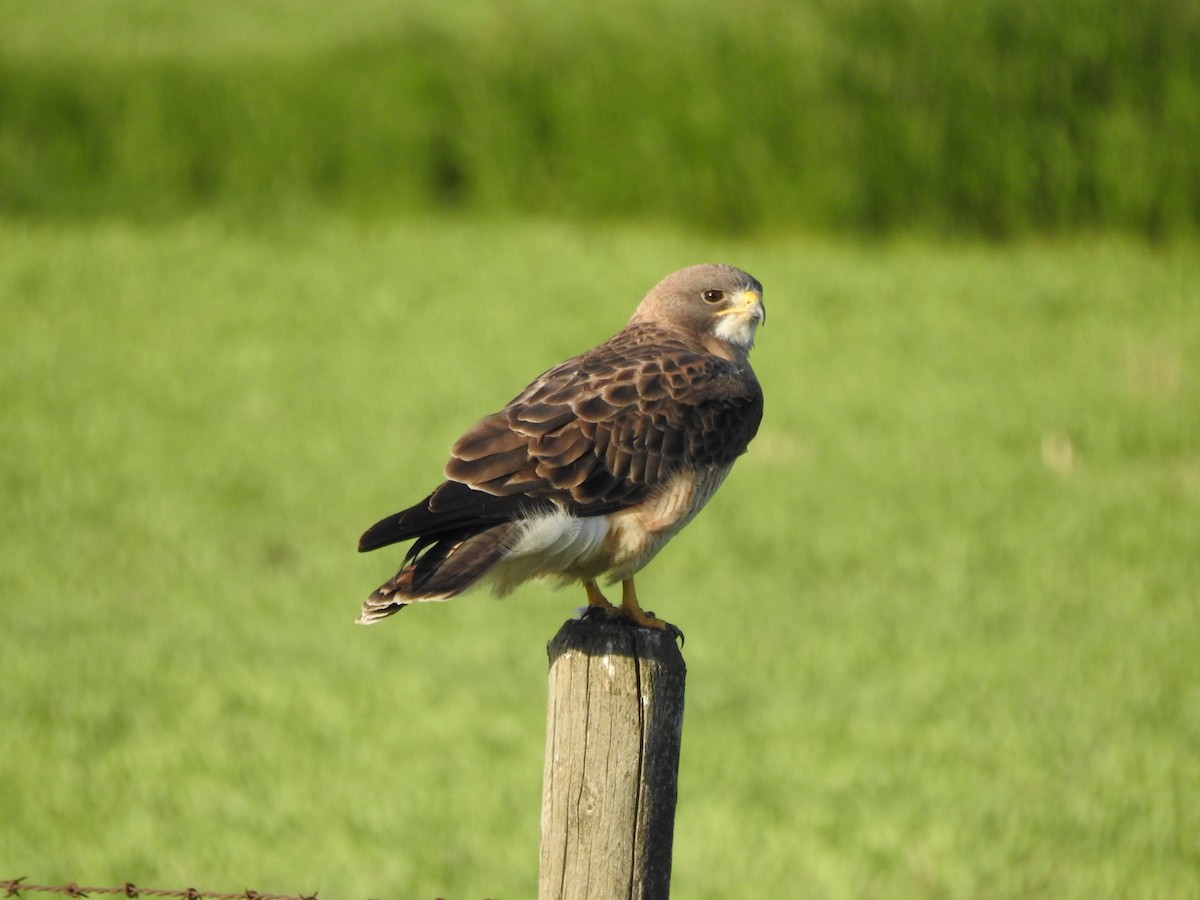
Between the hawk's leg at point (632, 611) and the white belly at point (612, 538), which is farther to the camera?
the hawk's leg at point (632, 611)

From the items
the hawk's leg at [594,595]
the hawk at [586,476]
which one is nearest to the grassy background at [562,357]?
the hawk's leg at [594,595]

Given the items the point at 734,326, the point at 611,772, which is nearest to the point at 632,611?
the point at 611,772

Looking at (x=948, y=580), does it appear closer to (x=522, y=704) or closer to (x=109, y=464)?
(x=522, y=704)

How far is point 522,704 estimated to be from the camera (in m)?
7.75

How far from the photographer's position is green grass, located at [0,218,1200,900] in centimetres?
643

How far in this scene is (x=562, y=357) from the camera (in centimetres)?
1288

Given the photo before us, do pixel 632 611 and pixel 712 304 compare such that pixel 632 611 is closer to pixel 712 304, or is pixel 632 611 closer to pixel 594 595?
pixel 594 595

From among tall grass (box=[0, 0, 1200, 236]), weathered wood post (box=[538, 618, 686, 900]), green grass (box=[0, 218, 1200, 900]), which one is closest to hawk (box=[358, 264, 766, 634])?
weathered wood post (box=[538, 618, 686, 900])

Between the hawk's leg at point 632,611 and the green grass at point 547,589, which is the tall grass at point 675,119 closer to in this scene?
the green grass at point 547,589

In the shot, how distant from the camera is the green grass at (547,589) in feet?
21.1

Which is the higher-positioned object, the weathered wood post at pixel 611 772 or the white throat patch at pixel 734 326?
the white throat patch at pixel 734 326

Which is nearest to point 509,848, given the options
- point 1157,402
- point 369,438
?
point 369,438

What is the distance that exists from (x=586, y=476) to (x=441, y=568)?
60 cm

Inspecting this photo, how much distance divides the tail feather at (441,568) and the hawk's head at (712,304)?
4.79 feet
